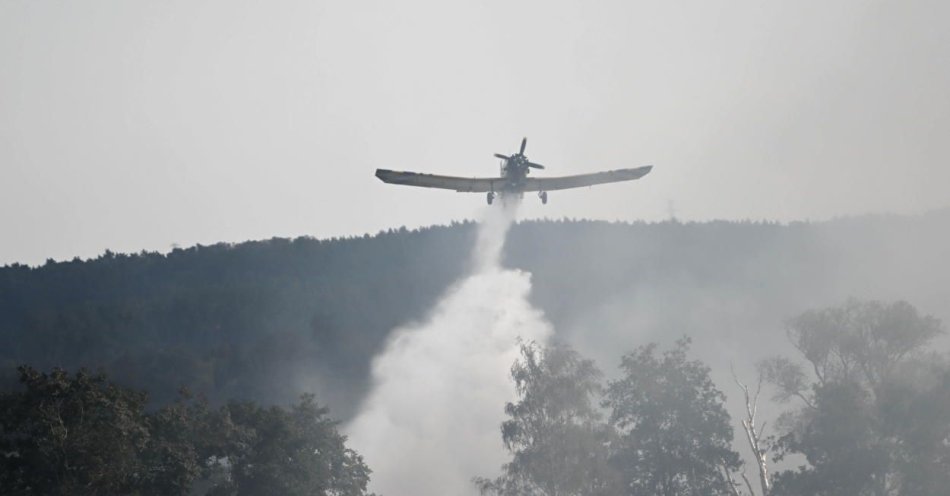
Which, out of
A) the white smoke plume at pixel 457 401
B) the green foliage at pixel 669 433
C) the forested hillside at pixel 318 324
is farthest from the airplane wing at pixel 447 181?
the forested hillside at pixel 318 324

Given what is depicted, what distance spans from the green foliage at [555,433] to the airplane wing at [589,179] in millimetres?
11346

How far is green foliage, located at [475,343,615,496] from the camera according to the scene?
233 feet

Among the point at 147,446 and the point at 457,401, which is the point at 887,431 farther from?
the point at 457,401

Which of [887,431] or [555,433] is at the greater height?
[555,433]

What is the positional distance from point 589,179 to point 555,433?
1943cm

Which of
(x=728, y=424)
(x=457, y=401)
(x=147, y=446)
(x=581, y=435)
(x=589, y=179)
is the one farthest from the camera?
(x=457, y=401)

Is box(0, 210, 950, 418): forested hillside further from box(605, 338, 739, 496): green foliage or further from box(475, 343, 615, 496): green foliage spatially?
box(605, 338, 739, 496): green foliage

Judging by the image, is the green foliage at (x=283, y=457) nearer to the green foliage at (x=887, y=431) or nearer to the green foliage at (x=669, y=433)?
the green foliage at (x=669, y=433)

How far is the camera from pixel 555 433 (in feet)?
238

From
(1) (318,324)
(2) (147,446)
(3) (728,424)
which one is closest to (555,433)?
(3) (728,424)

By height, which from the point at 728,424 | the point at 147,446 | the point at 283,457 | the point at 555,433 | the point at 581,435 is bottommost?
the point at 147,446

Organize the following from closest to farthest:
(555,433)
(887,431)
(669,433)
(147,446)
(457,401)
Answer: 1. (147,446)
2. (887,431)
3. (555,433)
4. (669,433)
5. (457,401)

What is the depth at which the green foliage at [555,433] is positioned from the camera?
7088 cm

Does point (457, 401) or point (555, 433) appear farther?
point (457, 401)
